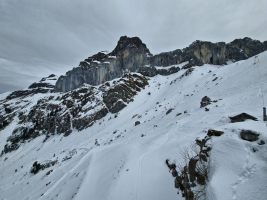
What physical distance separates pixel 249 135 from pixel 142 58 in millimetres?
95996

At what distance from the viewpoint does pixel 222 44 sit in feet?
291

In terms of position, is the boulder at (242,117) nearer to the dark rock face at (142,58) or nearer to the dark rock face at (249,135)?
the dark rock face at (249,135)

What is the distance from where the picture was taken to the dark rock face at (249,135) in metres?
10.5

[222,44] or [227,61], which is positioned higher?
[222,44]

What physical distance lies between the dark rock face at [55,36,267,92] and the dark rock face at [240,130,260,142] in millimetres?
77505

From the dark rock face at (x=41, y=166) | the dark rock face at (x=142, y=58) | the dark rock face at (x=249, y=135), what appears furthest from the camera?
the dark rock face at (x=142, y=58)

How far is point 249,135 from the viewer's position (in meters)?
10.8

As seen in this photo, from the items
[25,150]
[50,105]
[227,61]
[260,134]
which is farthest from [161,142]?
[50,105]

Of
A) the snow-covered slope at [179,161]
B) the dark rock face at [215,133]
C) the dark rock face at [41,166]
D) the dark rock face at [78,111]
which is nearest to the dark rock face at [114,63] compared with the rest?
the dark rock face at [78,111]

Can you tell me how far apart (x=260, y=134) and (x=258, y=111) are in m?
A: 8.26

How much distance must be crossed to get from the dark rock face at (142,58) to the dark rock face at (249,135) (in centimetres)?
7751

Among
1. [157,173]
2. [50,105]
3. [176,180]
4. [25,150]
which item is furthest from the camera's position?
[50,105]

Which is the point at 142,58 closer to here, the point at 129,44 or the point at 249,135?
the point at 129,44

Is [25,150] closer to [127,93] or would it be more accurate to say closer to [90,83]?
[127,93]
